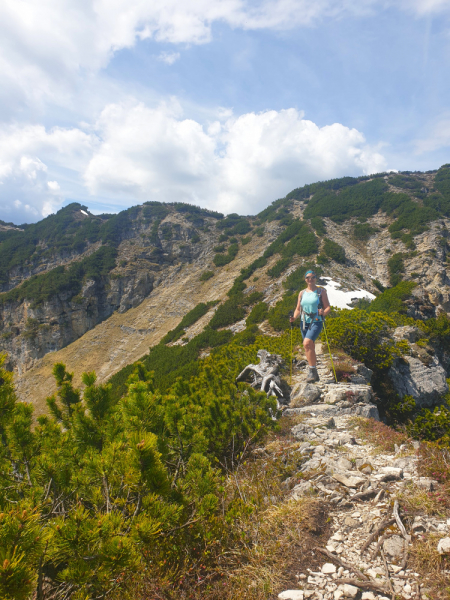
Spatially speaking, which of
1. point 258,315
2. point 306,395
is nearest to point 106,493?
point 306,395

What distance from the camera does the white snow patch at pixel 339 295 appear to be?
2005 centimetres

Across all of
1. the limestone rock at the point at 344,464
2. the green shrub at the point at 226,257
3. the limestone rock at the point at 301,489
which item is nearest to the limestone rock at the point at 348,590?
the limestone rock at the point at 301,489

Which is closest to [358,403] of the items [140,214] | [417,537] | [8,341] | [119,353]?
[417,537]

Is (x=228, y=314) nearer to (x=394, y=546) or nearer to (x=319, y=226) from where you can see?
(x=319, y=226)

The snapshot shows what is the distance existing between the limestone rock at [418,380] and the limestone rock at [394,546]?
8.21m

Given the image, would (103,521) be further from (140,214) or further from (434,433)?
(140,214)

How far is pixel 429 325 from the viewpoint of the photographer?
47.5 feet

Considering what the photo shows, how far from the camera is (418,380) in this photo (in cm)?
990

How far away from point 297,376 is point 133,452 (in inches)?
267

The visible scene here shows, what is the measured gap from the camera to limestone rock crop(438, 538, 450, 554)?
1.95 metres

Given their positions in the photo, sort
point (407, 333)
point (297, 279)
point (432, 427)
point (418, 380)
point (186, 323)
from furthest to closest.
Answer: point (186, 323) → point (297, 279) → point (407, 333) → point (418, 380) → point (432, 427)

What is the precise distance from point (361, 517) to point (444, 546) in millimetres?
658

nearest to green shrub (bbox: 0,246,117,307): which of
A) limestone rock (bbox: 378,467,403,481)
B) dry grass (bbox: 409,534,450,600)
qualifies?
limestone rock (bbox: 378,467,403,481)

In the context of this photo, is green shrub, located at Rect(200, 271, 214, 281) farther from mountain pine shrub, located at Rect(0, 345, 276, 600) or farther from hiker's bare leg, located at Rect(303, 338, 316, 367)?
mountain pine shrub, located at Rect(0, 345, 276, 600)
